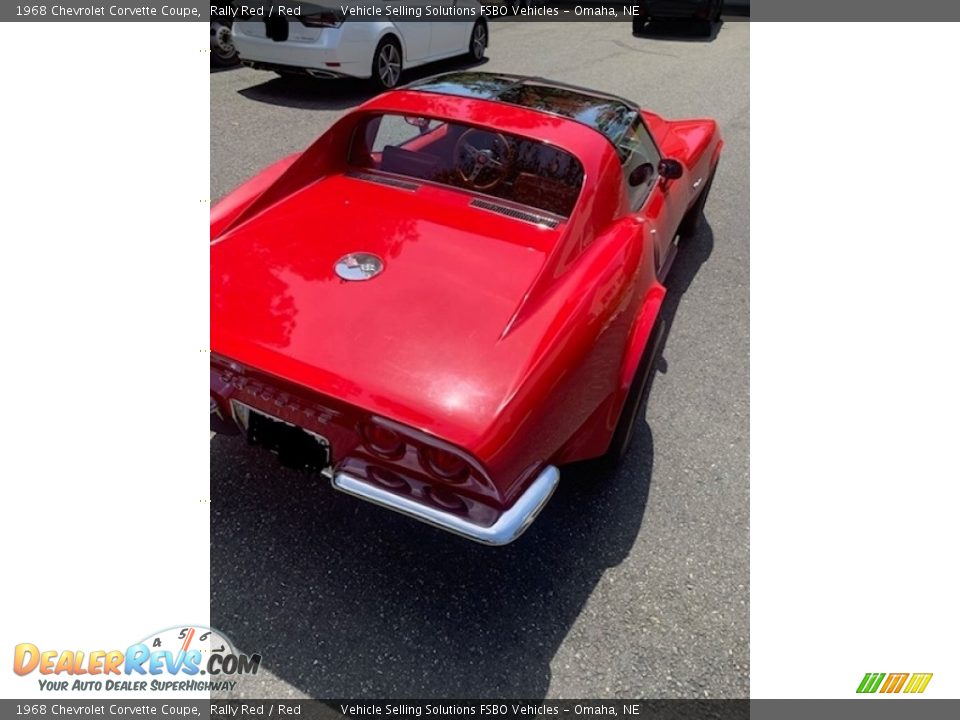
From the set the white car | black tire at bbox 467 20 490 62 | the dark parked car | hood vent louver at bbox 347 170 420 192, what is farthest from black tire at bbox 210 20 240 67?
the dark parked car

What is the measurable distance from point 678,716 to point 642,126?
111 inches

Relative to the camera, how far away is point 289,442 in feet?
7.09

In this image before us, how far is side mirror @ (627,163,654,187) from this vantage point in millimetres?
3027

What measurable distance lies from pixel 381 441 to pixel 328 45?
20.5 feet

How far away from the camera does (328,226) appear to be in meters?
2.64

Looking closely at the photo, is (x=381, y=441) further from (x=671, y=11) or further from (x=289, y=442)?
(x=671, y=11)

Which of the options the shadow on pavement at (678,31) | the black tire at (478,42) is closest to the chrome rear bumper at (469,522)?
the black tire at (478,42)

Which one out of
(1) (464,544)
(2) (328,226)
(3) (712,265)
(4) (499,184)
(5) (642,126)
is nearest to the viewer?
(1) (464,544)

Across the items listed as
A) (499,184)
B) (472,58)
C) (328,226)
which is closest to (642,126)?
(499,184)

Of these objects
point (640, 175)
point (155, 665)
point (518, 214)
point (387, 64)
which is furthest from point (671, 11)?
point (155, 665)

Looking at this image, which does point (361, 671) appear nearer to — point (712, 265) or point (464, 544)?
Result: point (464, 544)

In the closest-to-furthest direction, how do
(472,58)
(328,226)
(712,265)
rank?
(328,226), (712,265), (472,58)

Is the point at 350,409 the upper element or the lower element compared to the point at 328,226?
lower
